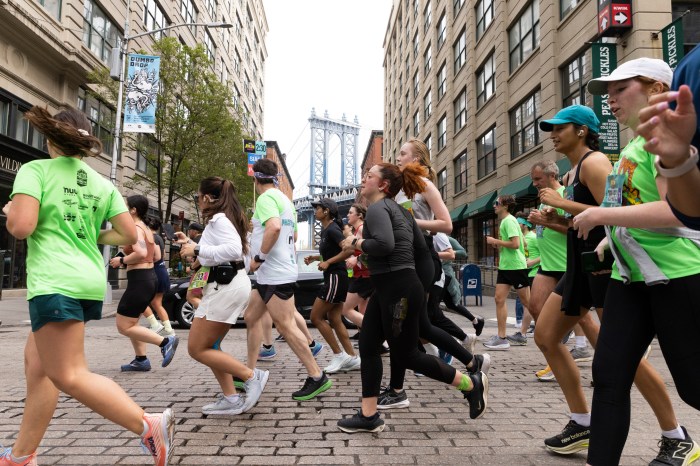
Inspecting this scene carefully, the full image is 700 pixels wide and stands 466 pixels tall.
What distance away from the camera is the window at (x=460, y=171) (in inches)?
1081

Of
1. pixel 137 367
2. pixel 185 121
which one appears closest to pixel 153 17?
pixel 185 121

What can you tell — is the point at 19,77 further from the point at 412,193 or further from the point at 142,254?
the point at 412,193

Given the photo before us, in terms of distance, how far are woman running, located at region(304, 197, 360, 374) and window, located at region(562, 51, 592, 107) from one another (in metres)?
11.8

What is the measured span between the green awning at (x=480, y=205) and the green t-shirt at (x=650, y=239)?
752 inches

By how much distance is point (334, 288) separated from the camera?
5785 millimetres

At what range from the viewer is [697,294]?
2021 millimetres

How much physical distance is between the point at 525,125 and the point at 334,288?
1605cm

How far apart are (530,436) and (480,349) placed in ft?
12.4

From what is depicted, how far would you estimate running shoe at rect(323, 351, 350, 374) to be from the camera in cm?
545

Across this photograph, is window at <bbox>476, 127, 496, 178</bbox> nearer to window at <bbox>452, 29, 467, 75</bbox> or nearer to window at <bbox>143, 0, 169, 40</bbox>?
window at <bbox>452, 29, 467, 75</bbox>

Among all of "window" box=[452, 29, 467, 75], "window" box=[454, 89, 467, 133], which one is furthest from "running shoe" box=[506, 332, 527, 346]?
"window" box=[452, 29, 467, 75]

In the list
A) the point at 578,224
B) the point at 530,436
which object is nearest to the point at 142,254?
the point at 530,436

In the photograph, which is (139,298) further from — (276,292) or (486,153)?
(486,153)

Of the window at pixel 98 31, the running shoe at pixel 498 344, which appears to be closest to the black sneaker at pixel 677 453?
the running shoe at pixel 498 344
